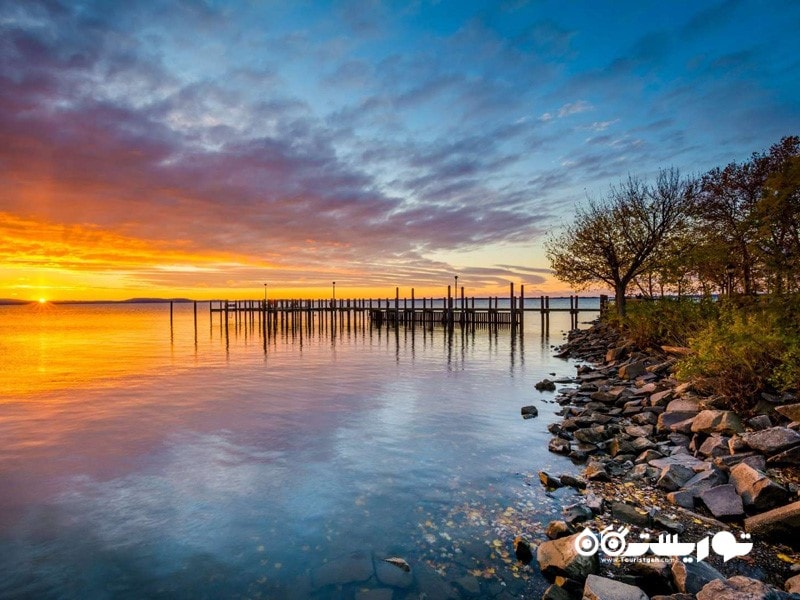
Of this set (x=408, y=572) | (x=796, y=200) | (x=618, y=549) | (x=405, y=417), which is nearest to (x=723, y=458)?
(x=618, y=549)

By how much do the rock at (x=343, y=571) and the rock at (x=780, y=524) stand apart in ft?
15.5

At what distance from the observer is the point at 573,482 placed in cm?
720

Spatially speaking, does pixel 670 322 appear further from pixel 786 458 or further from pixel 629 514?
pixel 629 514

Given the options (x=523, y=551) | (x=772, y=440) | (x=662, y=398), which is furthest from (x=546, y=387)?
(x=523, y=551)

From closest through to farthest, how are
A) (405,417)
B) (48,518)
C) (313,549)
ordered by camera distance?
(313,549) → (48,518) → (405,417)

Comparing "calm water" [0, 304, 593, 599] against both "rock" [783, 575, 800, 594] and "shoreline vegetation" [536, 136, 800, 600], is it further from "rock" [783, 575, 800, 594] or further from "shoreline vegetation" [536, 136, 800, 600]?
"rock" [783, 575, 800, 594]

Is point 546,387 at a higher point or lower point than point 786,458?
lower

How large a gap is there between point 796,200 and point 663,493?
445 inches

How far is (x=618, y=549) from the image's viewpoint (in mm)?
5137

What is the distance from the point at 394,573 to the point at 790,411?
24.7 ft

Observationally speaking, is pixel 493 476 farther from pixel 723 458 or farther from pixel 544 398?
pixel 544 398

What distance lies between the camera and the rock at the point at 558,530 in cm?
552

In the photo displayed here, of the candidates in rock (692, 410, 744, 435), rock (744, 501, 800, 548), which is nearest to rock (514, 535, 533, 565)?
rock (744, 501, 800, 548)

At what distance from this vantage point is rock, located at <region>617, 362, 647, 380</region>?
48.6ft
